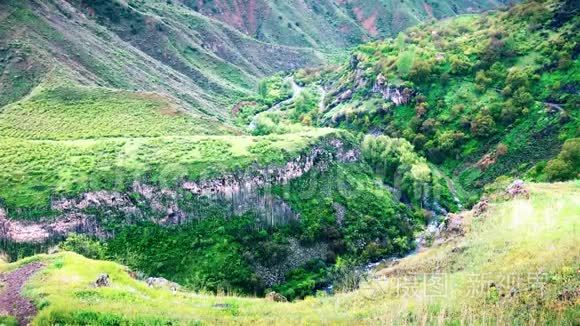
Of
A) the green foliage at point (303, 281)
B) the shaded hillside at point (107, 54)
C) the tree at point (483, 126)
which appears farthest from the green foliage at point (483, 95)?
the shaded hillside at point (107, 54)

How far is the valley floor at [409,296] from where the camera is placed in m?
32.1

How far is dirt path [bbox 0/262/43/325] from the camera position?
113 ft

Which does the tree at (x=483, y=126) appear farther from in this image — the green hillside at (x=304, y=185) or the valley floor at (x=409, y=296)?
the valley floor at (x=409, y=296)

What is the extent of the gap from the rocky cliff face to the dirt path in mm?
32573

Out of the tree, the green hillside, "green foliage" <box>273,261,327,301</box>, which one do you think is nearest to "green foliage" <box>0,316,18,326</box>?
the green hillside

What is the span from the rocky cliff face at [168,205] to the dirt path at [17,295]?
32.6m

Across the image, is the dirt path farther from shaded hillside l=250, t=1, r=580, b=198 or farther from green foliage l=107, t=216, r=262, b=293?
shaded hillside l=250, t=1, r=580, b=198

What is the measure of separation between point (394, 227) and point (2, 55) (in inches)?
3521

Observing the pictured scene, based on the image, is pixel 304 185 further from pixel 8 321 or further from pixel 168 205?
pixel 8 321

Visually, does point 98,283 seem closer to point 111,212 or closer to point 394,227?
point 111,212

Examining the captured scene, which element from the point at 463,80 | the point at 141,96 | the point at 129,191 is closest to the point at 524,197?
the point at 129,191

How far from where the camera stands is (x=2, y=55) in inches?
4624

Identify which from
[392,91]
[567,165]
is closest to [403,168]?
[567,165]

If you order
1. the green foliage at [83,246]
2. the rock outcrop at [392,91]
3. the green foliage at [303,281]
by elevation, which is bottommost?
the green foliage at [303,281]
